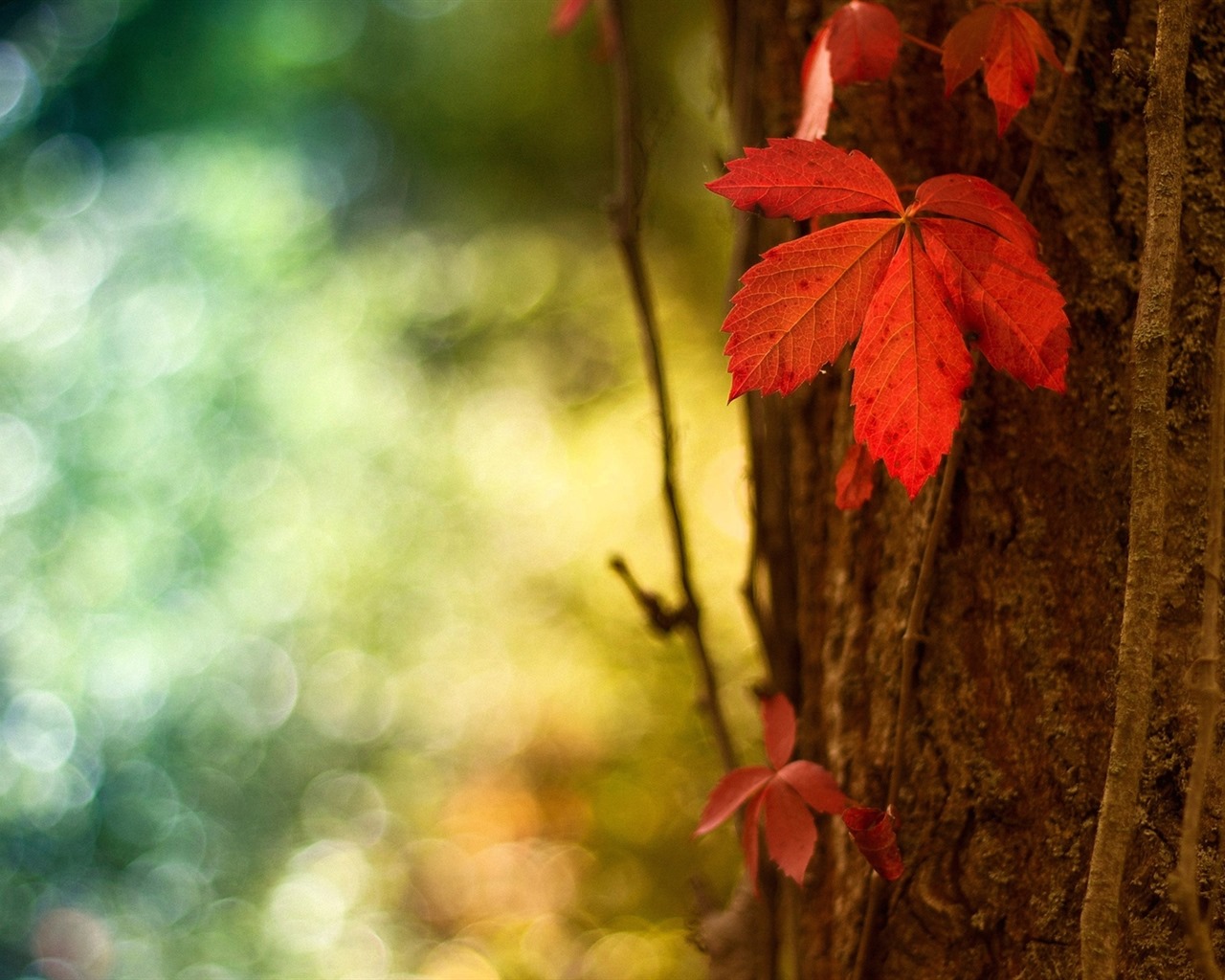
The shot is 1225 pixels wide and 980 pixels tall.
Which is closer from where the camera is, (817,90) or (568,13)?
(817,90)

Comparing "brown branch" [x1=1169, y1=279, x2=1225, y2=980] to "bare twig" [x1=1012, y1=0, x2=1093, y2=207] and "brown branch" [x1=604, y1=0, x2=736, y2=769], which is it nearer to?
"bare twig" [x1=1012, y1=0, x2=1093, y2=207]

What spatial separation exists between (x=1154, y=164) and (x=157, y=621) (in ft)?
9.69

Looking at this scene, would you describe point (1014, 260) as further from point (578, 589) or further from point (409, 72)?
point (409, 72)

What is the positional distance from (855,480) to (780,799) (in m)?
0.20

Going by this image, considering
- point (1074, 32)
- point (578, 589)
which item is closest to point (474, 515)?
point (578, 589)

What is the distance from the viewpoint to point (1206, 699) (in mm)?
368

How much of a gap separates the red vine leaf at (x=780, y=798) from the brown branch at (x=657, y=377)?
160 millimetres

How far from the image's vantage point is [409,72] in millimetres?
3152

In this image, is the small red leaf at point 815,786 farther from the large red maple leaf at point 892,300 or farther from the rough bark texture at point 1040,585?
the large red maple leaf at point 892,300

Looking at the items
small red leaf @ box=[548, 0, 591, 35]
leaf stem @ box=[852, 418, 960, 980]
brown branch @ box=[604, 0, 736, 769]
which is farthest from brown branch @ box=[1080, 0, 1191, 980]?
small red leaf @ box=[548, 0, 591, 35]

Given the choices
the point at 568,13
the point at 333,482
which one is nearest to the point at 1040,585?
the point at 568,13

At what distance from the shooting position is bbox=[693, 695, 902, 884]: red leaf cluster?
1.83 feet

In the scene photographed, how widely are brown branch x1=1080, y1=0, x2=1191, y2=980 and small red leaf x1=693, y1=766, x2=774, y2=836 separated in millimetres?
208

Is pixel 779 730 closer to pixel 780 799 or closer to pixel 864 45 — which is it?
pixel 780 799
